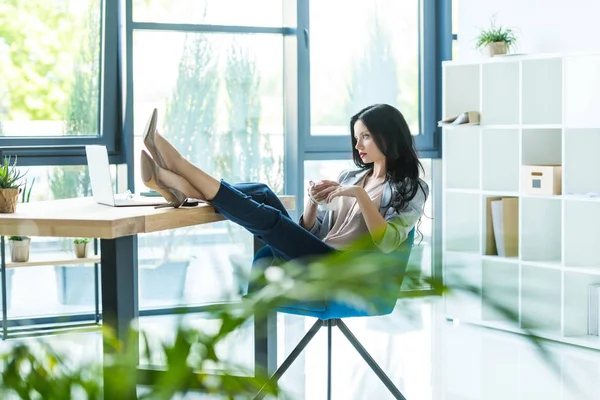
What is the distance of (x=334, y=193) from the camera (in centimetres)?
305

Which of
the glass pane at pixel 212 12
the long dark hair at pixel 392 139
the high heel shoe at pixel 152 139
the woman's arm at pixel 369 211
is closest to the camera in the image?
the high heel shoe at pixel 152 139

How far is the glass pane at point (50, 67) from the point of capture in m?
4.80

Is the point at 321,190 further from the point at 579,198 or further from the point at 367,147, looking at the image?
the point at 579,198

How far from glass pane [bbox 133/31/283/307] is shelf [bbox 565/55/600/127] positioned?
1.80 m

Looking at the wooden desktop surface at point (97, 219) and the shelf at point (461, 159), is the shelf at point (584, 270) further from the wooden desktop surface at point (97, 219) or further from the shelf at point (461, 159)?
Answer: the wooden desktop surface at point (97, 219)

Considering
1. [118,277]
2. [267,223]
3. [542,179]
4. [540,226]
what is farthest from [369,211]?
[540,226]

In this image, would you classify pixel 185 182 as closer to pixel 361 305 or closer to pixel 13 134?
pixel 361 305

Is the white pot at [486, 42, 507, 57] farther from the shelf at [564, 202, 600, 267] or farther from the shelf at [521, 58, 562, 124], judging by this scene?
the shelf at [564, 202, 600, 267]

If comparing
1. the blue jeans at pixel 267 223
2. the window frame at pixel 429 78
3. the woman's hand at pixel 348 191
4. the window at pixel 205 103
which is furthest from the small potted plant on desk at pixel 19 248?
the blue jeans at pixel 267 223

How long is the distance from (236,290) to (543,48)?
4.67 metres

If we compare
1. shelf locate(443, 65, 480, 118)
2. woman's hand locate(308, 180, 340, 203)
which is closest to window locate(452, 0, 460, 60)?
shelf locate(443, 65, 480, 118)

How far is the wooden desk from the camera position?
2.15 metres

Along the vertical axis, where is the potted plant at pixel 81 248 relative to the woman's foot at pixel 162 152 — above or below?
below

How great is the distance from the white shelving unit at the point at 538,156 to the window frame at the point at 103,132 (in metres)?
1.94
